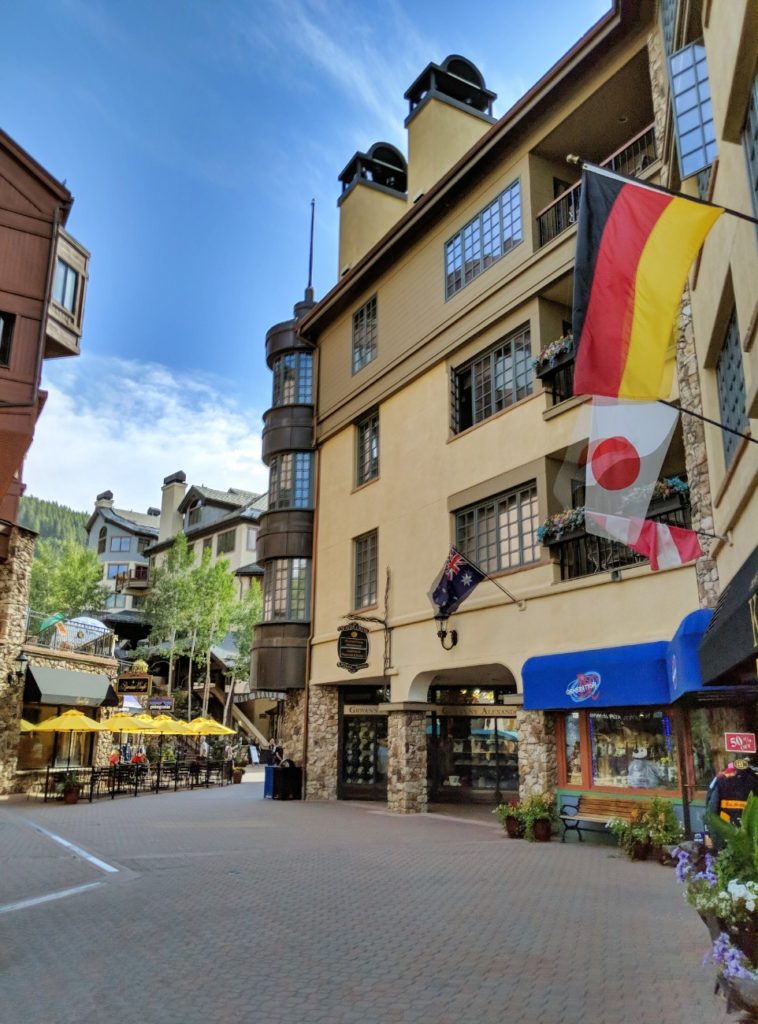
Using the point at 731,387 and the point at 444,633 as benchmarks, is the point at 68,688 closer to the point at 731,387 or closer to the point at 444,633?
the point at 444,633

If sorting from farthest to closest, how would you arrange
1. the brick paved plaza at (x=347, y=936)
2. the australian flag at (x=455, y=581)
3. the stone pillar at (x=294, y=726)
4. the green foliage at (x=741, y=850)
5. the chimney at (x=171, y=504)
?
1. the chimney at (x=171, y=504)
2. the stone pillar at (x=294, y=726)
3. the australian flag at (x=455, y=581)
4. the brick paved plaza at (x=347, y=936)
5. the green foliage at (x=741, y=850)

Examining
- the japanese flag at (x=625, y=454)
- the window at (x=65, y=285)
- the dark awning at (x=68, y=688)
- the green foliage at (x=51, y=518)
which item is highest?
the green foliage at (x=51, y=518)

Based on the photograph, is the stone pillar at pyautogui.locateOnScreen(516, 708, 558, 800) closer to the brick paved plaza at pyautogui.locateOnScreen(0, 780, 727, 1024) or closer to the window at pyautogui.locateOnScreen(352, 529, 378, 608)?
the brick paved plaza at pyautogui.locateOnScreen(0, 780, 727, 1024)

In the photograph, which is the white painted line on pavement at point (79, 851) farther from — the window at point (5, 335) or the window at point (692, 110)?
the window at point (692, 110)

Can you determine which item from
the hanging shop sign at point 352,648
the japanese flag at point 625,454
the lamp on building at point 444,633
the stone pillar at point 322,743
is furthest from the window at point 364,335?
the japanese flag at point 625,454

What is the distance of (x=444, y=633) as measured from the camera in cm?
1920

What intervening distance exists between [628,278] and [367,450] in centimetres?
1803

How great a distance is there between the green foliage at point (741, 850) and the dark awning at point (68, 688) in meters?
24.8

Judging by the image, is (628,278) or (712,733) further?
(712,733)

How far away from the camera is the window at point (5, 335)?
19500 millimetres

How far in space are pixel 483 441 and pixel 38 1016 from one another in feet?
49.5

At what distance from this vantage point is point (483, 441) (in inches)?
751

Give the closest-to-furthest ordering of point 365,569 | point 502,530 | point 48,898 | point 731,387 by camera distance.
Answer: point 731,387 < point 48,898 < point 502,530 < point 365,569

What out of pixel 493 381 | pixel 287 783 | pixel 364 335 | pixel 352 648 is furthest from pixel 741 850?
pixel 364 335
